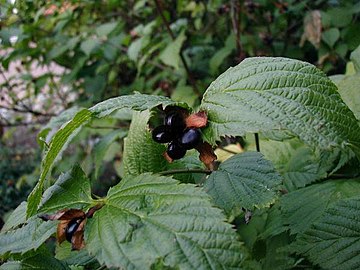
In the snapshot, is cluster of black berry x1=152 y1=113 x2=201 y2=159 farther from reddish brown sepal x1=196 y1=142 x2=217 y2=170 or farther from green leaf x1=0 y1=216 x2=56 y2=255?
green leaf x1=0 y1=216 x2=56 y2=255

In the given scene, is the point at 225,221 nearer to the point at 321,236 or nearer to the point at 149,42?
the point at 321,236

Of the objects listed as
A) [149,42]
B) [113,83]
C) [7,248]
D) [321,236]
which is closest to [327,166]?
[321,236]

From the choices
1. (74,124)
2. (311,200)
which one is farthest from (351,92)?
(74,124)

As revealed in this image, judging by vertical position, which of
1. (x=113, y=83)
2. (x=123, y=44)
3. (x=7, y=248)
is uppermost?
(x=7, y=248)

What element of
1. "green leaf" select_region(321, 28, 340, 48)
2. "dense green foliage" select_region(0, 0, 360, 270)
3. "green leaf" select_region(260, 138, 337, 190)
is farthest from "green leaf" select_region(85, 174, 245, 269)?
"green leaf" select_region(321, 28, 340, 48)

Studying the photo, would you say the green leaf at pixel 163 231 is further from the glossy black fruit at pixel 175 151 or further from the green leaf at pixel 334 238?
the green leaf at pixel 334 238
